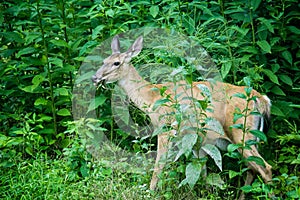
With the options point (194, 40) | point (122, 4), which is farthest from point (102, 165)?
point (122, 4)

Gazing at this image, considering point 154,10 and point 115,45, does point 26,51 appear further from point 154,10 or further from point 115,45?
point 154,10

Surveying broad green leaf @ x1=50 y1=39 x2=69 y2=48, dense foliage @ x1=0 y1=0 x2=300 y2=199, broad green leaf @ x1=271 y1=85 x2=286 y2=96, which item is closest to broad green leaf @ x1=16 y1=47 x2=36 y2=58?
dense foliage @ x1=0 y1=0 x2=300 y2=199

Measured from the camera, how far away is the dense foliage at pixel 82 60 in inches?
215

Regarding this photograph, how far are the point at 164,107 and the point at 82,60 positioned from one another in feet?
3.68

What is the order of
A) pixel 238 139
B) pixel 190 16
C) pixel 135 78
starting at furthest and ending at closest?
pixel 190 16 → pixel 135 78 → pixel 238 139

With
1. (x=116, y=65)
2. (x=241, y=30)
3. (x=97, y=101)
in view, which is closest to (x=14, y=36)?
(x=97, y=101)

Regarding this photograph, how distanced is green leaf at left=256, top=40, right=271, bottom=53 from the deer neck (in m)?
1.18

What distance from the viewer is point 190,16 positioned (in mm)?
6242

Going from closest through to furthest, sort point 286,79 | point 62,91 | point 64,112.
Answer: point 286,79 < point 62,91 < point 64,112

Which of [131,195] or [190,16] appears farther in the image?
[190,16]

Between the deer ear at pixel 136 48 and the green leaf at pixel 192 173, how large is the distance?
1384 millimetres

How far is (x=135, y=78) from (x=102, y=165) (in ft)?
3.11

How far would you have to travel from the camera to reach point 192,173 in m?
4.67

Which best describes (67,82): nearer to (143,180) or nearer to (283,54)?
(143,180)
